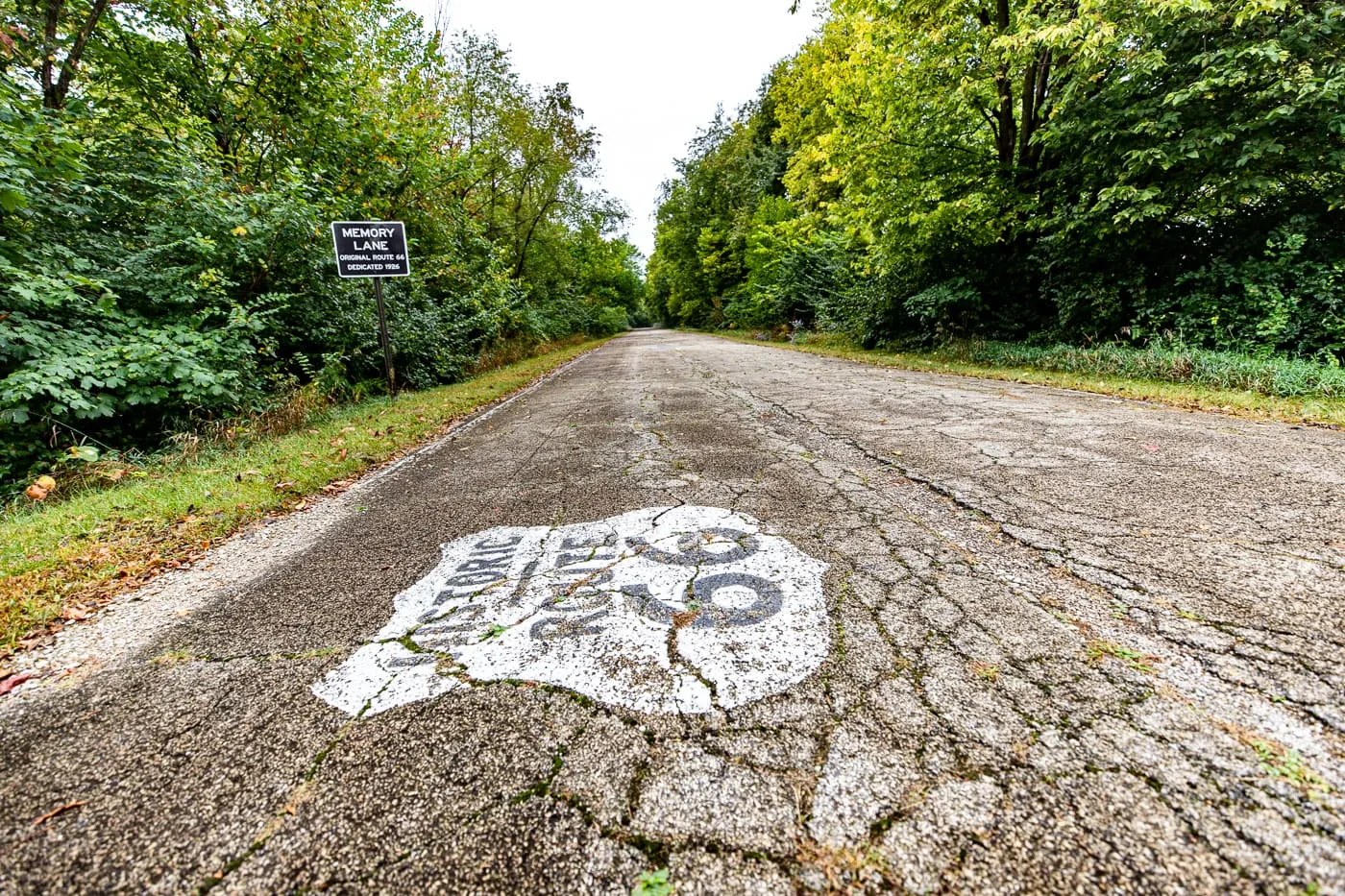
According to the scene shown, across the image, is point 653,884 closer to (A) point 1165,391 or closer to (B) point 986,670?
(B) point 986,670

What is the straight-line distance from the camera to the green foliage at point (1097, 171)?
20.5 feet

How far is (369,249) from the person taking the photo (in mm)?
6934

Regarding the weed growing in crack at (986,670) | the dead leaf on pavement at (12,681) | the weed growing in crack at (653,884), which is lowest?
the dead leaf on pavement at (12,681)

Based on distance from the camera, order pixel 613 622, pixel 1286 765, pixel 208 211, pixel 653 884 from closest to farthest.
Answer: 1. pixel 653 884
2. pixel 1286 765
3. pixel 613 622
4. pixel 208 211

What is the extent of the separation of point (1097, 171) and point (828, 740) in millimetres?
10715

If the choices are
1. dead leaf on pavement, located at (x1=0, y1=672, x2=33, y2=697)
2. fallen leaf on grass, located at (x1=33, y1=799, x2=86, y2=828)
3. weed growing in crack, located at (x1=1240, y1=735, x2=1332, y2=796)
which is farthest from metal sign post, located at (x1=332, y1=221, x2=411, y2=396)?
weed growing in crack, located at (x1=1240, y1=735, x2=1332, y2=796)

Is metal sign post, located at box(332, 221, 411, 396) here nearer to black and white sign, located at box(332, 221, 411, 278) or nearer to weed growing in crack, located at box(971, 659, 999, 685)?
black and white sign, located at box(332, 221, 411, 278)

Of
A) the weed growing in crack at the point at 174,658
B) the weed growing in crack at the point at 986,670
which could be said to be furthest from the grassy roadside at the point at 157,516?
the weed growing in crack at the point at 986,670

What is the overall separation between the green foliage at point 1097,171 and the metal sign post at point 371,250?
9.17 meters

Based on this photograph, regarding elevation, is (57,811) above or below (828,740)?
below

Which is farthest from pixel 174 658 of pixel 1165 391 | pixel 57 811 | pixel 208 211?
pixel 1165 391

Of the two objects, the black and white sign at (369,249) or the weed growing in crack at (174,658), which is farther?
the black and white sign at (369,249)

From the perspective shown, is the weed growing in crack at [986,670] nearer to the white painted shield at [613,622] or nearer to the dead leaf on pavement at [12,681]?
the white painted shield at [613,622]

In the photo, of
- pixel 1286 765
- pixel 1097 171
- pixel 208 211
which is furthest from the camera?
pixel 1097 171
